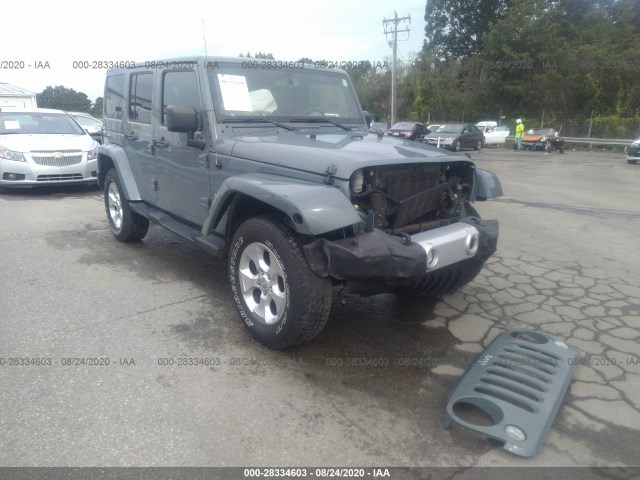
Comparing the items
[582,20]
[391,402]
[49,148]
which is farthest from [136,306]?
[582,20]

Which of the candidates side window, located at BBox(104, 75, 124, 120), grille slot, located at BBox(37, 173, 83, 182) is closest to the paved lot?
side window, located at BBox(104, 75, 124, 120)

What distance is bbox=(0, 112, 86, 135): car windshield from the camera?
9859 millimetres

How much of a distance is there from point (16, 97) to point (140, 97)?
4037 centimetres

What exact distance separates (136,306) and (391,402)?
7.79 feet

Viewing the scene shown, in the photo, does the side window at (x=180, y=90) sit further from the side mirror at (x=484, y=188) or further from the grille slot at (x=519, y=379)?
the grille slot at (x=519, y=379)

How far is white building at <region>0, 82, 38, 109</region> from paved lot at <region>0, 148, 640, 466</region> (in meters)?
38.1

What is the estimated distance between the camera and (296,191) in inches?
123

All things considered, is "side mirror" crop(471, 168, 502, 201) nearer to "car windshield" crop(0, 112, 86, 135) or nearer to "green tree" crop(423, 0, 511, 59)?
"car windshield" crop(0, 112, 86, 135)

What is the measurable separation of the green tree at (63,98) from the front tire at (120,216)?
24.1m

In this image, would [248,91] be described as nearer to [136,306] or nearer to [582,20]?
[136,306]

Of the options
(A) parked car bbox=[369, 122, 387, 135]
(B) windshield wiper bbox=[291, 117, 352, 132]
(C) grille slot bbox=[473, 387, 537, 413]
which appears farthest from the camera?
(A) parked car bbox=[369, 122, 387, 135]

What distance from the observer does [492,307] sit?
439cm

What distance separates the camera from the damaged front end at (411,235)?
9.79 ft

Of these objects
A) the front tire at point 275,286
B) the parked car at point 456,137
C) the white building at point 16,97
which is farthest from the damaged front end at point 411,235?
the white building at point 16,97
